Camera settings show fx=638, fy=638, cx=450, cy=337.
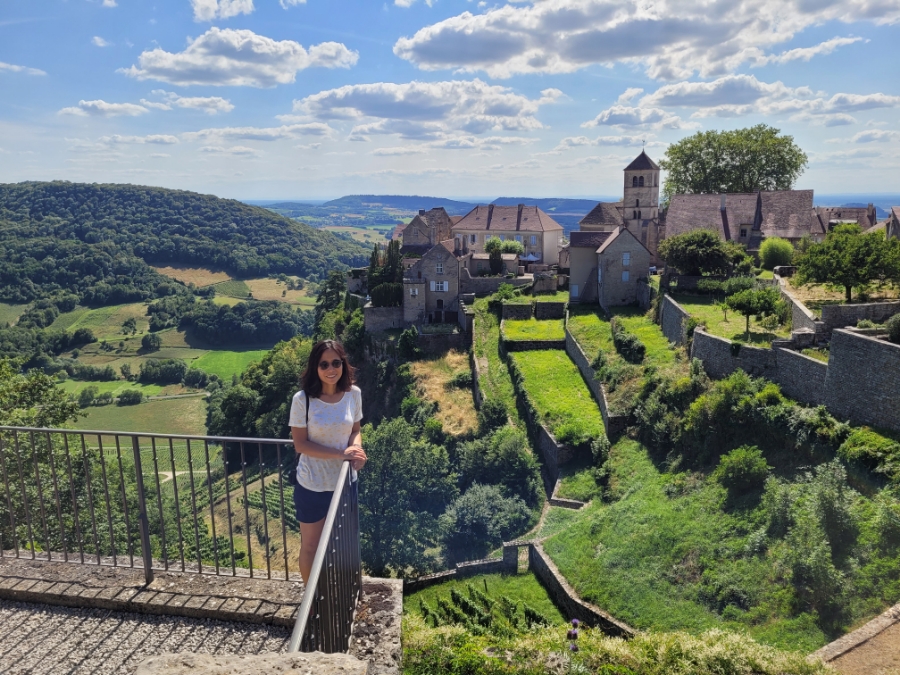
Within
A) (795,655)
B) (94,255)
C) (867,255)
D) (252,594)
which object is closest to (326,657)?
(252,594)

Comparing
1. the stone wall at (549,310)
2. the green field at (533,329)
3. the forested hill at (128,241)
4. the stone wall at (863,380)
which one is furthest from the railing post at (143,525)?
the forested hill at (128,241)

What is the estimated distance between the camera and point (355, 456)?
5008mm

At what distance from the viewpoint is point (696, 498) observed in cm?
1802

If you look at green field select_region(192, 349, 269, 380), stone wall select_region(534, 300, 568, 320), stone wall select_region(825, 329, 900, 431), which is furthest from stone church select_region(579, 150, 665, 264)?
green field select_region(192, 349, 269, 380)

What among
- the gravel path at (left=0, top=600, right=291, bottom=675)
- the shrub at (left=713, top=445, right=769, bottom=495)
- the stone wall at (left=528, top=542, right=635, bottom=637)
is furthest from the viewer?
the shrub at (left=713, top=445, right=769, bottom=495)

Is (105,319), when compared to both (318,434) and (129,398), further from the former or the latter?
(318,434)

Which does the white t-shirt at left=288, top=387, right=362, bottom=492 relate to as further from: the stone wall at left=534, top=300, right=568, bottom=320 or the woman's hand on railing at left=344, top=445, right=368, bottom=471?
the stone wall at left=534, top=300, right=568, bottom=320

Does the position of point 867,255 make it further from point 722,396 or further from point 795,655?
point 795,655

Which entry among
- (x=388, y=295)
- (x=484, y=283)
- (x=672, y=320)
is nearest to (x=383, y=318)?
(x=388, y=295)

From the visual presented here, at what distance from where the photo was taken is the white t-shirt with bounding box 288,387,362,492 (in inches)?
211

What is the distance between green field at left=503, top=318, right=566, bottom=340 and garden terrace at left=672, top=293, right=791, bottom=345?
7.19 meters

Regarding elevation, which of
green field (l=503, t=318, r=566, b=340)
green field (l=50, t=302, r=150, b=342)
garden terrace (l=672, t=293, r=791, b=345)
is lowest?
green field (l=50, t=302, r=150, b=342)

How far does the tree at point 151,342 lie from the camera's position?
93.6 m

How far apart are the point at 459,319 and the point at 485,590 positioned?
23.7m
